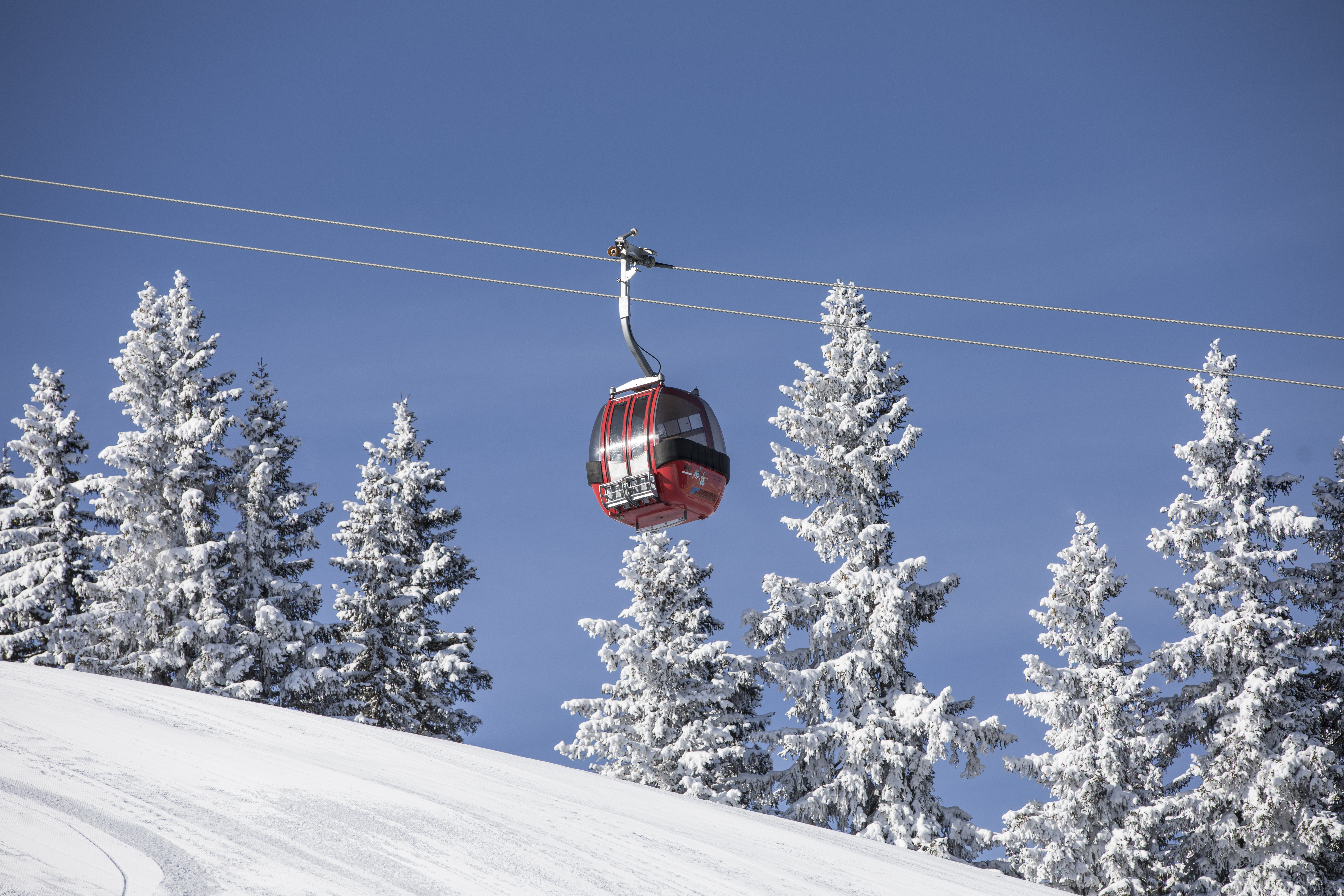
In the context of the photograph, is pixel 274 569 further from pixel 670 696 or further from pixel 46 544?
pixel 670 696

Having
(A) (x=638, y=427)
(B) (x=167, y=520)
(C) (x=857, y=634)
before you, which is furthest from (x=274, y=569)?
(A) (x=638, y=427)

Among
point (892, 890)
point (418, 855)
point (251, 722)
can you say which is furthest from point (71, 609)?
point (892, 890)

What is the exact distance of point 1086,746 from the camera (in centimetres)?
2673

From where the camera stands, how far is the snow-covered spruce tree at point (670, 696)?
28641mm

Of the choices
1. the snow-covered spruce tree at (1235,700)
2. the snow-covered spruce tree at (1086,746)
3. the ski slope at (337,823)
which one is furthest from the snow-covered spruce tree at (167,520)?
the snow-covered spruce tree at (1235,700)

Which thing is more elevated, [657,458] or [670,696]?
[657,458]

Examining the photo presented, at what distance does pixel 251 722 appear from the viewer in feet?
68.9

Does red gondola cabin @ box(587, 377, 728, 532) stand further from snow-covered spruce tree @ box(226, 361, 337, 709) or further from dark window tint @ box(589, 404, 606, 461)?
snow-covered spruce tree @ box(226, 361, 337, 709)

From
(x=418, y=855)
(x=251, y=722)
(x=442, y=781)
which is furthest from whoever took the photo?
(x=251, y=722)

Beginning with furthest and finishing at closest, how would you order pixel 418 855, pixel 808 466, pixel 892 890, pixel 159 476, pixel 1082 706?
pixel 159 476 < pixel 808 466 < pixel 1082 706 < pixel 892 890 < pixel 418 855

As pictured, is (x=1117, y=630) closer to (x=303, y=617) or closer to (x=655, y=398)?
(x=655, y=398)

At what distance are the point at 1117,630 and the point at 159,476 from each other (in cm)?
2463

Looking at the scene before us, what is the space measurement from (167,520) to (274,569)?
3316mm

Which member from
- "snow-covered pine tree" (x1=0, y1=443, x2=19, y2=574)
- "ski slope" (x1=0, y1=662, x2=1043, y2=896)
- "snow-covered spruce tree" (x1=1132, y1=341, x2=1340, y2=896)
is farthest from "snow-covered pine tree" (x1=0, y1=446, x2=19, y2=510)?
"snow-covered spruce tree" (x1=1132, y1=341, x2=1340, y2=896)
